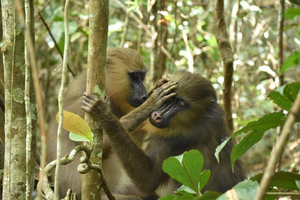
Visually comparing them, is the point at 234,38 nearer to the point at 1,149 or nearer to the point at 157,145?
the point at 157,145

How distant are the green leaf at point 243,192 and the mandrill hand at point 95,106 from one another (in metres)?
1.43

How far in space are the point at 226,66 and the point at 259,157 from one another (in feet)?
15.5

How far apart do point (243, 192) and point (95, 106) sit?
169 centimetres

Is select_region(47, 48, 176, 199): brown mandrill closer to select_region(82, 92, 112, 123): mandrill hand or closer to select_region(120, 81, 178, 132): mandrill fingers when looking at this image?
select_region(120, 81, 178, 132): mandrill fingers

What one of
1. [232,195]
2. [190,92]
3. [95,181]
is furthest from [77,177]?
[232,195]

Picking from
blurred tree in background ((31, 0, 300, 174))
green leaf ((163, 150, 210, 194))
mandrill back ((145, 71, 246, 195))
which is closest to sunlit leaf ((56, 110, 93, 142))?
green leaf ((163, 150, 210, 194))

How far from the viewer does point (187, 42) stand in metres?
6.48

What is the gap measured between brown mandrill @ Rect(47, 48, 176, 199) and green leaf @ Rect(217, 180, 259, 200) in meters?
2.82

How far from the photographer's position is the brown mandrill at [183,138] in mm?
4371

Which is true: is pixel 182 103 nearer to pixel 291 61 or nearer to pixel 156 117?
pixel 156 117

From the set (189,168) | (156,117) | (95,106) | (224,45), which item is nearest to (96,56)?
(95,106)

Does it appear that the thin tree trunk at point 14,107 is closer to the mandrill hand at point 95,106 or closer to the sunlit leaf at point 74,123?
the mandrill hand at point 95,106

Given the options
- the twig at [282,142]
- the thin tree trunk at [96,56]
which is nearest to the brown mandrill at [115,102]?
the thin tree trunk at [96,56]

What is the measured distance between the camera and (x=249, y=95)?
9.59 meters
